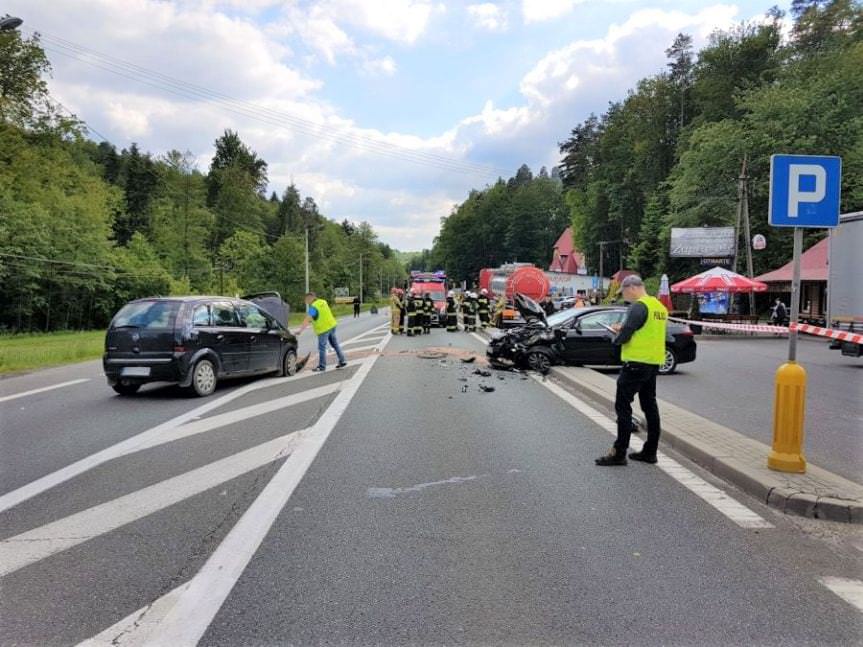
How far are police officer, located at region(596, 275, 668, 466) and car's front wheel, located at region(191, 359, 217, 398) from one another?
665 centimetres

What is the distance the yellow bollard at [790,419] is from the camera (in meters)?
5.50

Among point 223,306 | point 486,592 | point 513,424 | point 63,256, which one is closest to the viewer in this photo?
point 486,592

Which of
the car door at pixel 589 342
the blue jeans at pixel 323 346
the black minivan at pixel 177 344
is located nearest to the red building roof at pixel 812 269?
the car door at pixel 589 342

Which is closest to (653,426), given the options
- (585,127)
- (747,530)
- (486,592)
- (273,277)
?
(747,530)

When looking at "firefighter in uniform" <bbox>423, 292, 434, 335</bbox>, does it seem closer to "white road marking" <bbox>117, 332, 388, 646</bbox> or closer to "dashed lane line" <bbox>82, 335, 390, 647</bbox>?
"white road marking" <bbox>117, 332, 388, 646</bbox>

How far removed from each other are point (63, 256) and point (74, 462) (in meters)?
44.5

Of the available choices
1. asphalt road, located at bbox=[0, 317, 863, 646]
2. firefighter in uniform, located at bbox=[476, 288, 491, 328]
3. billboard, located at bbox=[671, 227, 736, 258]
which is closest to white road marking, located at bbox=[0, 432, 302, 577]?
asphalt road, located at bbox=[0, 317, 863, 646]

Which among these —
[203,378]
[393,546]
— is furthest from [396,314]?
[393,546]

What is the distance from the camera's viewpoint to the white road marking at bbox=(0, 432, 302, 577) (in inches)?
160

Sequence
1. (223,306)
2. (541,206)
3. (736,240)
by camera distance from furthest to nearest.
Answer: (541,206) < (736,240) < (223,306)

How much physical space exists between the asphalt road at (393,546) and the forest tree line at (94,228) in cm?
3852

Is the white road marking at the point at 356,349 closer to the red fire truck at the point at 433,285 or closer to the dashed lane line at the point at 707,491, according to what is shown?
the dashed lane line at the point at 707,491

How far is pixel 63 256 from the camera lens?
145 ft

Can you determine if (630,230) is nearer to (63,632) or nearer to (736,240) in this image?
(736,240)
